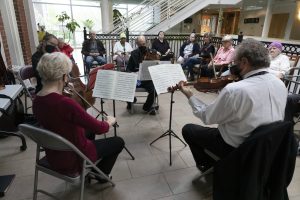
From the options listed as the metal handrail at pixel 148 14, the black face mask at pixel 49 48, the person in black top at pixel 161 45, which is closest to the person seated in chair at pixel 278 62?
the person in black top at pixel 161 45

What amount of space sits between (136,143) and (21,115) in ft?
5.20

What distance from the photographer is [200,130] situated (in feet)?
5.99

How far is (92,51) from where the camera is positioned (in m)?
5.29

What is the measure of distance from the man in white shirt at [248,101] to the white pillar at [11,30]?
12.6 ft

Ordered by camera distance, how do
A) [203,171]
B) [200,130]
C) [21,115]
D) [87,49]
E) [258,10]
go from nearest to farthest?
[200,130] < [203,171] < [21,115] < [87,49] < [258,10]

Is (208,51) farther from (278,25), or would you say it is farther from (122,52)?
(278,25)

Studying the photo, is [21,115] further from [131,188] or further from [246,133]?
[246,133]

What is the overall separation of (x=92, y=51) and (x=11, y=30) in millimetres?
1776

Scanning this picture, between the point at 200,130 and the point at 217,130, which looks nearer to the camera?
the point at 217,130

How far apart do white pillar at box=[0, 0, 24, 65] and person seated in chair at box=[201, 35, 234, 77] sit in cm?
364

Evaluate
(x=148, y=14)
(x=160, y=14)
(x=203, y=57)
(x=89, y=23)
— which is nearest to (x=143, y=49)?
(x=203, y=57)

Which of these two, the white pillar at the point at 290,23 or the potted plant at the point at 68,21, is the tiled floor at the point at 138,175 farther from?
the white pillar at the point at 290,23

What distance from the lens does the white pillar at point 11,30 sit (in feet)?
12.3

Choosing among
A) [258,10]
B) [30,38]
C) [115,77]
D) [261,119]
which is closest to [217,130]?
[261,119]
